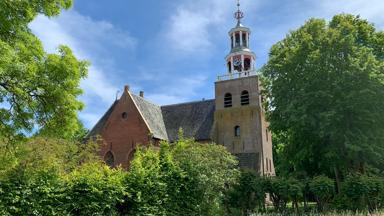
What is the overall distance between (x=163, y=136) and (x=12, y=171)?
2867 centimetres

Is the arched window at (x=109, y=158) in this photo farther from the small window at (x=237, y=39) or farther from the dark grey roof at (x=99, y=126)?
the small window at (x=237, y=39)

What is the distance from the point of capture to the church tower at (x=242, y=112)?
36838 millimetres

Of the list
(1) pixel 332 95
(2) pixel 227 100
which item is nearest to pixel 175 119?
(2) pixel 227 100

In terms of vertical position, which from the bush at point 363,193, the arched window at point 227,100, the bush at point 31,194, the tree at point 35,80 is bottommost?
the bush at point 31,194

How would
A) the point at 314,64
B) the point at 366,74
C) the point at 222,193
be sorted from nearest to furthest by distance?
the point at 222,193 → the point at 366,74 → the point at 314,64

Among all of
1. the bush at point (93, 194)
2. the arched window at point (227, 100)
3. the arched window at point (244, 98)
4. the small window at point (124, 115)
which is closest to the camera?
the bush at point (93, 194)

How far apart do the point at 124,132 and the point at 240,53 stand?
51.5 ft

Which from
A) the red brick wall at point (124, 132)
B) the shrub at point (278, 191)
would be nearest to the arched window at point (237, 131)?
the red brick wall at point (124, 132)

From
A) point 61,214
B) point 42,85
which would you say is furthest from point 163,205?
point 42,85

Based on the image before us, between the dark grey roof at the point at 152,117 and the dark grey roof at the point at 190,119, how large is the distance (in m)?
0.79

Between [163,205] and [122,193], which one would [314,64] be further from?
[122,193]

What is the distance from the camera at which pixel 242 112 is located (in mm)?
38469

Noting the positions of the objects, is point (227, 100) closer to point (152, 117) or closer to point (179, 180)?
point (152, 117)

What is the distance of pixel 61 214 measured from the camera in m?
11.4
